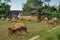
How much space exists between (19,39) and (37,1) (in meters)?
47.8

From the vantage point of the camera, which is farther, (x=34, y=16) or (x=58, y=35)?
A: (x=34, y=16)

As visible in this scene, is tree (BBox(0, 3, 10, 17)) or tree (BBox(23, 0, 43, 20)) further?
tree (BBox(23, 0, 43, 20))

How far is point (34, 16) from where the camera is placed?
46.4m

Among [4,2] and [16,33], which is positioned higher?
[16,33]

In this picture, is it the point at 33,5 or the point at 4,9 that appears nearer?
the point at 4,9

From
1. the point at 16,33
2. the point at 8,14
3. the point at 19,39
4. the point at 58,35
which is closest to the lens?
the point at 58,35

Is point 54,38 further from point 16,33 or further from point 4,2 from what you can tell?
point 4,2

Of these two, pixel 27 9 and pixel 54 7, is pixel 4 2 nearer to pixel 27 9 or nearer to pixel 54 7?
pixel 27 9

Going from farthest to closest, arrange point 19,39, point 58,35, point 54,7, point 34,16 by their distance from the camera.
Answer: point 54,7 < point 34,16 < point 19,39 < point 58,35

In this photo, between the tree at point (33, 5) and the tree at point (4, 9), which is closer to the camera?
the tree at point (4, 9)

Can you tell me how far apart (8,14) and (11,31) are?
45.2 metres

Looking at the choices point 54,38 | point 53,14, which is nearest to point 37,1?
point 53,14

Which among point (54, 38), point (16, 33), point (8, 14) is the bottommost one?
point (8, 14)

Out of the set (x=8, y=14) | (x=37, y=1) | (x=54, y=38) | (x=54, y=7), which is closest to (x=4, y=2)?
(x=8, y=14)
